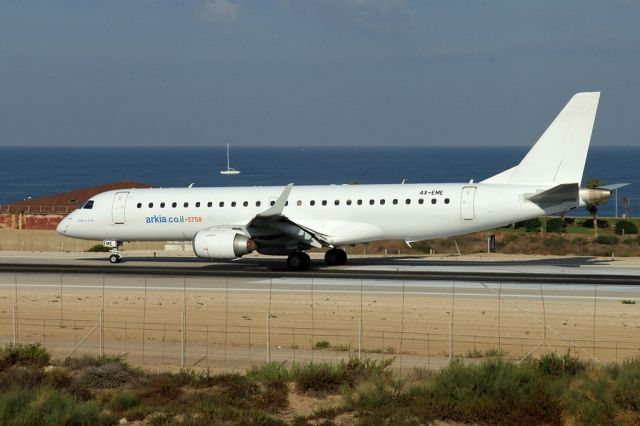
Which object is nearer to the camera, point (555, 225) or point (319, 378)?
point (319, 378)

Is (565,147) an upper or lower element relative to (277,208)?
upper

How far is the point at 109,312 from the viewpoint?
91.5 feet

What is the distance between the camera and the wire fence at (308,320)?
21.5 meters

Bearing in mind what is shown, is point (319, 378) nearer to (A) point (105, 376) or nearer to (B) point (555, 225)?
(A) point (105, 376)

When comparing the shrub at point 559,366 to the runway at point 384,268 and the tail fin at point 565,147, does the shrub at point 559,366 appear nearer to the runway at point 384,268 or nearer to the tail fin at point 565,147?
the runway at point 384,268

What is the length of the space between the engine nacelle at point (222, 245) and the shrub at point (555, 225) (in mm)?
36322

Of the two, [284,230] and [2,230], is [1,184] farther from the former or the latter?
[284,230]

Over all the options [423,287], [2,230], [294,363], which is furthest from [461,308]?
[2,230]

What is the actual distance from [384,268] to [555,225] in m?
35.4

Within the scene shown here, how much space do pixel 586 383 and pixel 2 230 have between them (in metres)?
49.7

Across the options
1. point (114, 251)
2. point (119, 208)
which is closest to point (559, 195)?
point (119, 208)

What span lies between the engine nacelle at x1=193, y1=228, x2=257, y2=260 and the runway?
76 centimetres

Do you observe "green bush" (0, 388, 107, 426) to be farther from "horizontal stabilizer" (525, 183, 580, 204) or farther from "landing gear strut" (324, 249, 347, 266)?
"landing gear strut" (324, 249, 347, 266)

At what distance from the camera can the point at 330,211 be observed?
37.8m
